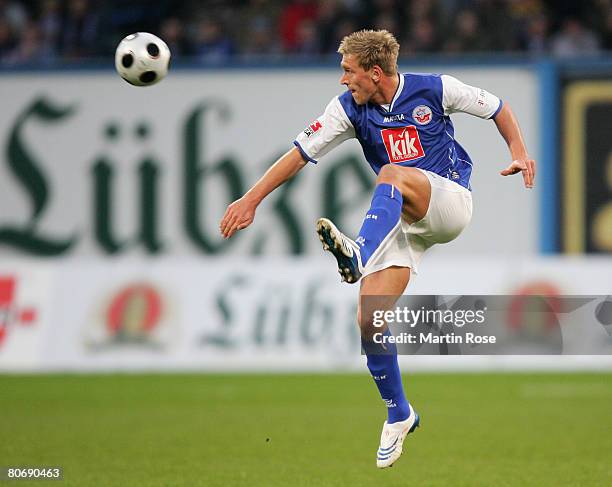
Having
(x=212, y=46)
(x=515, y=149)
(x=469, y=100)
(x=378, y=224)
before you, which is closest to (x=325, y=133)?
(x=378, y=224)

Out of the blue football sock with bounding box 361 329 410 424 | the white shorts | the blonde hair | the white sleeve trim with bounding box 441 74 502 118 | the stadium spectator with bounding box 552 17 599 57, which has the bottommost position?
the blue football sock with bounding box 361 329 410 424

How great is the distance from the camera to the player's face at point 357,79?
7335 millimetres

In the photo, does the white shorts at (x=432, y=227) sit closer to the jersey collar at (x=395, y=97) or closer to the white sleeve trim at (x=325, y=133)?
the jersey collar at (x=395, y=97)

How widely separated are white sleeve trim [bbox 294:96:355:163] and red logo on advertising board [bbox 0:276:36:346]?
29.1 feet

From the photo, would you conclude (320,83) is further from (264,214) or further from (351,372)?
(351,372)

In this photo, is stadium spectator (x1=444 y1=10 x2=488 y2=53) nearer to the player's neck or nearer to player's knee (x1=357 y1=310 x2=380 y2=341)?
the player's neck

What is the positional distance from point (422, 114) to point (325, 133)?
0.61m

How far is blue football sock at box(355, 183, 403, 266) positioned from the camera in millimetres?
7090

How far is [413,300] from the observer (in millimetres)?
7633

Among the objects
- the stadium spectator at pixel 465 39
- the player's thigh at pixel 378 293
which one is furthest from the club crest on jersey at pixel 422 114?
the stadium spectator at pixel 465 39

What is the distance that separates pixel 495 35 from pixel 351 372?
17.3 feet

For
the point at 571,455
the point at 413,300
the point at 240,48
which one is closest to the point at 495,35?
the point at 240,48

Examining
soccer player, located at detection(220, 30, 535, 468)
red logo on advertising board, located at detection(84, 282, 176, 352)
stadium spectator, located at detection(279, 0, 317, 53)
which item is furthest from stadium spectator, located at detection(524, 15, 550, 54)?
soccer player, located at detection(220, 30, 535, 468)

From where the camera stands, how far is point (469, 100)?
7.52 metres
